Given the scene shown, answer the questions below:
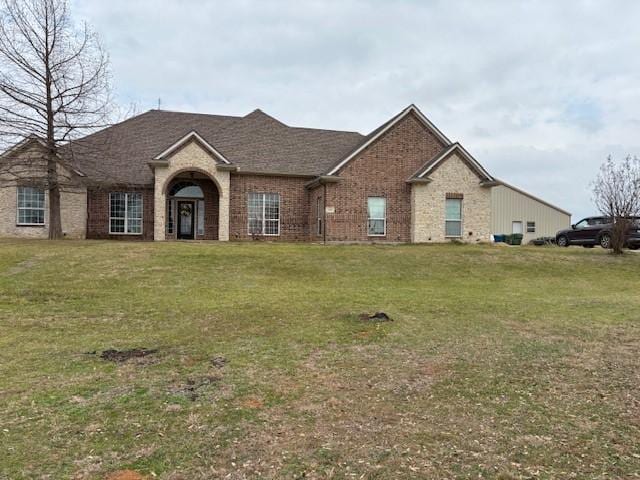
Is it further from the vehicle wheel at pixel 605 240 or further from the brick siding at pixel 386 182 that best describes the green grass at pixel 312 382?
the vehicle wheel at pixel 605 240

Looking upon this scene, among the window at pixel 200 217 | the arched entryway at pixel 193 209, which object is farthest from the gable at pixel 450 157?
the window at pixel 200 217

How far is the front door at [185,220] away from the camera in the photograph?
25.8 meters

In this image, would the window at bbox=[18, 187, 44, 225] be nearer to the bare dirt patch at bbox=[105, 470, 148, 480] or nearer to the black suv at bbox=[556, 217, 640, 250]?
the bare dirt patch at bbox=[105, 470, 148, 480]

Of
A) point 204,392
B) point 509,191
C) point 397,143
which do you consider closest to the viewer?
point 204,392

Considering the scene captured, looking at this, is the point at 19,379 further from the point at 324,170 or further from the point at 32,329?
the point at 324,170

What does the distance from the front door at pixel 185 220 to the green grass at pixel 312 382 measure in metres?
13.0

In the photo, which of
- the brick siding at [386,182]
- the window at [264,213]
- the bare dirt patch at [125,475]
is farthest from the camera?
the window at [264,213]

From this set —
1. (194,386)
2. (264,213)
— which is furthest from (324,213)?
(194,386)

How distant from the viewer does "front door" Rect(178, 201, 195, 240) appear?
25.8 meters

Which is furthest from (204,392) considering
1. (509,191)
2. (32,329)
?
(509,191)

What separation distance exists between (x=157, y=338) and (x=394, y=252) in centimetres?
1281

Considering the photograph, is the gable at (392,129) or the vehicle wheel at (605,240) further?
the vehicle wheel at (605,240)

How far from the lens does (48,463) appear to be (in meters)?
3.81

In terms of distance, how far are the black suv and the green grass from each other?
1215 cm
